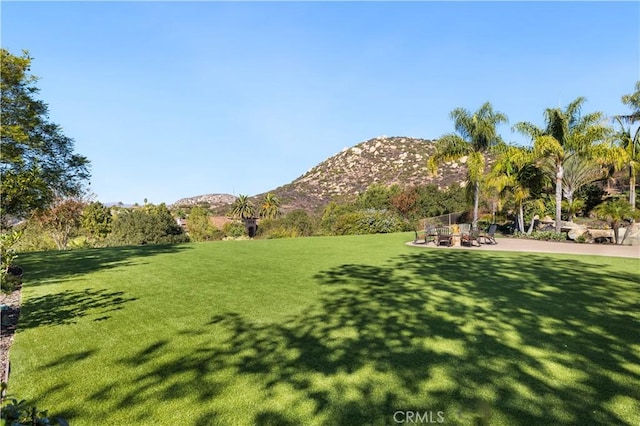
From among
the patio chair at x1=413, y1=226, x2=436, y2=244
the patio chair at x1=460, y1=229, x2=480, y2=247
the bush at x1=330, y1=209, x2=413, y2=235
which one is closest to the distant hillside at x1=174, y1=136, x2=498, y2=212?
the bush at x1=330, y1=209, x2=413, y2=235

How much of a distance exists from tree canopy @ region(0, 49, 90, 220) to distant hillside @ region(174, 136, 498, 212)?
50.4m

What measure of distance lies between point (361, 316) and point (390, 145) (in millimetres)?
89036

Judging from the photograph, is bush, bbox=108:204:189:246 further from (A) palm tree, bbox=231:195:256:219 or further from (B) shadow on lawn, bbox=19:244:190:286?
(A) palm tree, bbox=231:195:256:219

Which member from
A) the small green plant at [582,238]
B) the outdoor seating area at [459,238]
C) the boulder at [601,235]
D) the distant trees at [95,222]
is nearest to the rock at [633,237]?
the boulder at [601,235]

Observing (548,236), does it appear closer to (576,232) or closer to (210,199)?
(576,232)

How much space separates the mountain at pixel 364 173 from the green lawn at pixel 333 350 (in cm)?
5656

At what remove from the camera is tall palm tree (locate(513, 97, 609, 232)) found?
1731 cm

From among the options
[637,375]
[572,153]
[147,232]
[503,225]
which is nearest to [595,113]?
[572,153]

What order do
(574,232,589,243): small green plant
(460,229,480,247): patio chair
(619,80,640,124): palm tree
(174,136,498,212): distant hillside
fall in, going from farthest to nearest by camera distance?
(174,136,498,212): distant hillside < (619,80,640,124): palm tree < (574,232,589,243): small green plant < (460,229,480,247): patio chair

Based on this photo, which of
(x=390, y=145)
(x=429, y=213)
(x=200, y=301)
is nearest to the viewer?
(x=200, y=301)

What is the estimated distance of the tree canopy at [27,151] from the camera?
8.91m

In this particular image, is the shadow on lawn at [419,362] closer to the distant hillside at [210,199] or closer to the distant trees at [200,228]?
the distant trees at [200,228]

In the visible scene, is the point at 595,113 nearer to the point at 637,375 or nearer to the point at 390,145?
the point at 637,375

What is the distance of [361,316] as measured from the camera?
17.7 feet
